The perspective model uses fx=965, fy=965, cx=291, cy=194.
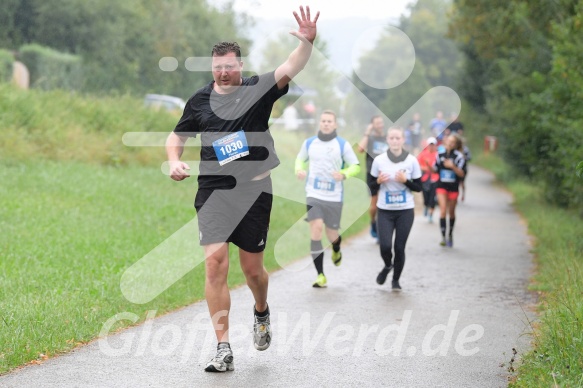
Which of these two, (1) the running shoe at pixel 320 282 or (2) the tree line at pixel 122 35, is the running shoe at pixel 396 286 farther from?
(2) the tree line at pixel 122 35

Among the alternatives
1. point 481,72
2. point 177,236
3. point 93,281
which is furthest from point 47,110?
point 481,72

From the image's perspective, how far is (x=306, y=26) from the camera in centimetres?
627

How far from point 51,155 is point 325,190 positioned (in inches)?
379

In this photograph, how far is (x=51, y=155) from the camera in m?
19.7

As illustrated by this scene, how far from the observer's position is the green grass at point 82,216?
818cm

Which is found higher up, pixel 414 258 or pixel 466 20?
pixel 466 20

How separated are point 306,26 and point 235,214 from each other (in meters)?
1.45

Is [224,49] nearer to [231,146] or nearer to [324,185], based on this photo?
[231,146]

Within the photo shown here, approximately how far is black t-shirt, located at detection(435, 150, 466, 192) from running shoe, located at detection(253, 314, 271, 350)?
955cm

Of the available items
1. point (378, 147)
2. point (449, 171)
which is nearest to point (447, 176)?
point (449, 171)

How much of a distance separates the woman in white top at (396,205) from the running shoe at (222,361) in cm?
465

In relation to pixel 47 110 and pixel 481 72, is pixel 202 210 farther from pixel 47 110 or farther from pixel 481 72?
pixel 481 72

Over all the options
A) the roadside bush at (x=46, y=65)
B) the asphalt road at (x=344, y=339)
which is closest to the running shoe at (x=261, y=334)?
the asphalt road at (x=344, y=339)

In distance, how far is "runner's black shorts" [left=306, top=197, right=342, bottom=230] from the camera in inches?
458
